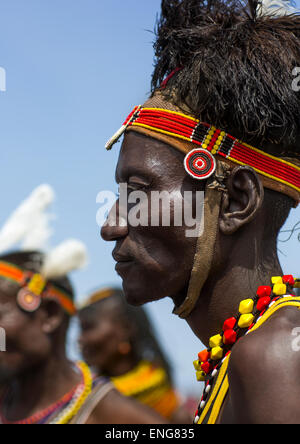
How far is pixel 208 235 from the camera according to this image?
2875 mm

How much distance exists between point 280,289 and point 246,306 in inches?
6.3

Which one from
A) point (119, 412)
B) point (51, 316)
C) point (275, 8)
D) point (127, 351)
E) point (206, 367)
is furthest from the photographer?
point (127, 351)

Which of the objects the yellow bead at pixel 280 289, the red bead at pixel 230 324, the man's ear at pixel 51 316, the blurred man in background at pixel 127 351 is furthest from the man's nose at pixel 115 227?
the blurred man in background at pixel 127 351

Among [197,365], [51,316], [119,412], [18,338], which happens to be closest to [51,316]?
[51,316]

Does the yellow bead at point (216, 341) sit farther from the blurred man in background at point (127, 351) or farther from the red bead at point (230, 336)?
the blurred man in background at point (127, 351)

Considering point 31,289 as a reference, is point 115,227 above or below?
above

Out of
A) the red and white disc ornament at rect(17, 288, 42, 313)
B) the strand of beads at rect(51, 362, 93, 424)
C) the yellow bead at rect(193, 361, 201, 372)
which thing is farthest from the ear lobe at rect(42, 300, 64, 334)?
the yellow bead at rect(193, 361, 201, 372)

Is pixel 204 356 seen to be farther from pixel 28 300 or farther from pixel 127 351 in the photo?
pixel 127 351

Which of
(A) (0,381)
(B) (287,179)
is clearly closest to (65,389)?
(A) (0,381)

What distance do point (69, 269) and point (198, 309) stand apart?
3.53m

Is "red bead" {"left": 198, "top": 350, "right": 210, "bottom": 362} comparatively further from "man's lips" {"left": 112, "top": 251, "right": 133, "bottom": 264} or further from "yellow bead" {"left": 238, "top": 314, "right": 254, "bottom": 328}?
"man's lips" {"left": 112, "top": 251, "right": 133, "bottom": 264}

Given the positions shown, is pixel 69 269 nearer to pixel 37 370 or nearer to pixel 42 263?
pixel 42 263

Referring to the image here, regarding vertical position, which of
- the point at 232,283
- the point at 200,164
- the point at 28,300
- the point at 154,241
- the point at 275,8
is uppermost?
the point at 275,8

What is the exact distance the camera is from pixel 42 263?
629cm
